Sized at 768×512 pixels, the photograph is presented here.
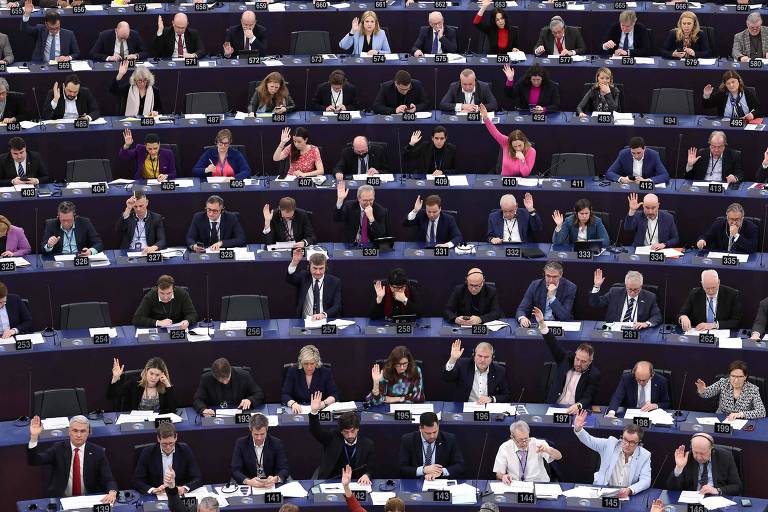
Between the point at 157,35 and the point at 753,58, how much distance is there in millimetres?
6832

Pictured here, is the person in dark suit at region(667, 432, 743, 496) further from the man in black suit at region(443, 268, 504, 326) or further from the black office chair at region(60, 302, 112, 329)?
the black office chair at region(60, 302, 112, 329)

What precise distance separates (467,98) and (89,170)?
4185mm

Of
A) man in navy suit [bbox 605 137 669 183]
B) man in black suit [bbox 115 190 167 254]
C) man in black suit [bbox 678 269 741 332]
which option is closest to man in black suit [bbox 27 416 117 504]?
man in black suit [bbox 115 190 167 254]

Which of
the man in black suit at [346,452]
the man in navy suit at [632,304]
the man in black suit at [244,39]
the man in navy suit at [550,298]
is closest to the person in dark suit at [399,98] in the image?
the man in black suit at [244,39]

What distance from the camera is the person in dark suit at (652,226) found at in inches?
651

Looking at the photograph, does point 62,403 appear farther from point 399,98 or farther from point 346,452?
point 399,98

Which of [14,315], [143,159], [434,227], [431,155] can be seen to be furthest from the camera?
[431,155]

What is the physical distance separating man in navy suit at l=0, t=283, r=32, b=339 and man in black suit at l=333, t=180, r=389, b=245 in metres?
3.22

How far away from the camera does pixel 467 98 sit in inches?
725

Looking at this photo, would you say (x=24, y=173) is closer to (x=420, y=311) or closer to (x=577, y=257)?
(x=420, y=311)

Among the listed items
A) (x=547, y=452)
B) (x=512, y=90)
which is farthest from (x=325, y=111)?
(x=547, y=452)

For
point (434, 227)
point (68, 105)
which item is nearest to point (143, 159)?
point (68, 105)

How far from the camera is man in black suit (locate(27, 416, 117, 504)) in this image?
13828mm

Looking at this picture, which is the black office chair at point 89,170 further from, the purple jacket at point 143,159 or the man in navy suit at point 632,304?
the man in navy suit at point 632,304
